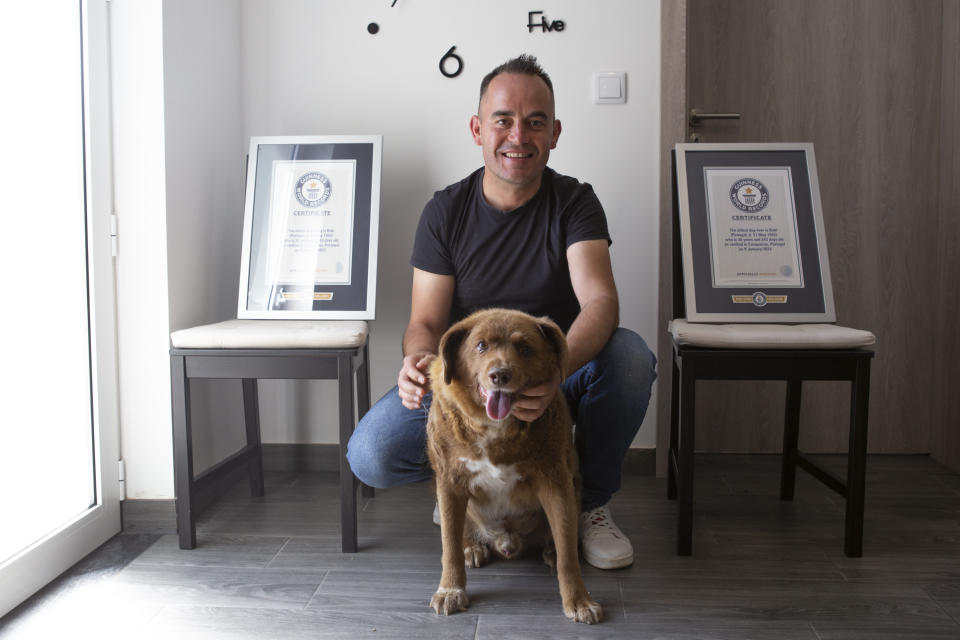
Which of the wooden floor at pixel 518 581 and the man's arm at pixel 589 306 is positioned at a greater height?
the man's arm at pixel 589 306

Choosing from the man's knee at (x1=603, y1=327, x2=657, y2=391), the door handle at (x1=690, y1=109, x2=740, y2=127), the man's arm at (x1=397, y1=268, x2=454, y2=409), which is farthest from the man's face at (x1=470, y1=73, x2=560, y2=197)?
the door handle at (x1=690, y1=109, x2=740, y2=127)

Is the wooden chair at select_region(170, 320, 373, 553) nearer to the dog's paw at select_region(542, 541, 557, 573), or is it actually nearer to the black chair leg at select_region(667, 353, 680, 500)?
the dog's paw at select_region(542, 541, 557, 573)

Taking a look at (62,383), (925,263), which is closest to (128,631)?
(62,383)

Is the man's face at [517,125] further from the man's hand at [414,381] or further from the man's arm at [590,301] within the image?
the man's hand at [414,381]

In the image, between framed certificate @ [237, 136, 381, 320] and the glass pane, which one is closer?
the glass pane

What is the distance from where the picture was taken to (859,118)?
294 cm

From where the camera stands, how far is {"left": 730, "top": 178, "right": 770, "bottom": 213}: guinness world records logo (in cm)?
237

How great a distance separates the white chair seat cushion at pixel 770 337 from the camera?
1.97m

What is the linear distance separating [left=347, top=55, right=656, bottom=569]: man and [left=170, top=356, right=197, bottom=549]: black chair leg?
1.87ft

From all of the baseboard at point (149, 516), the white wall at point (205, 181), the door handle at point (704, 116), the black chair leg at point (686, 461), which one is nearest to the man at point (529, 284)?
the black chair leg at point (686, 461)

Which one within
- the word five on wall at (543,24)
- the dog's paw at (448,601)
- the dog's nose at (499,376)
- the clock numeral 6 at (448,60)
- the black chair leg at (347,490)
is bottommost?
the dog's paw at (448,601)

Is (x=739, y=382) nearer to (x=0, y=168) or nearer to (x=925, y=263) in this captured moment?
(x=925, y=263)

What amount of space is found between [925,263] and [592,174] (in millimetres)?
1622

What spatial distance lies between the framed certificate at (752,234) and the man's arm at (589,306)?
40cm
